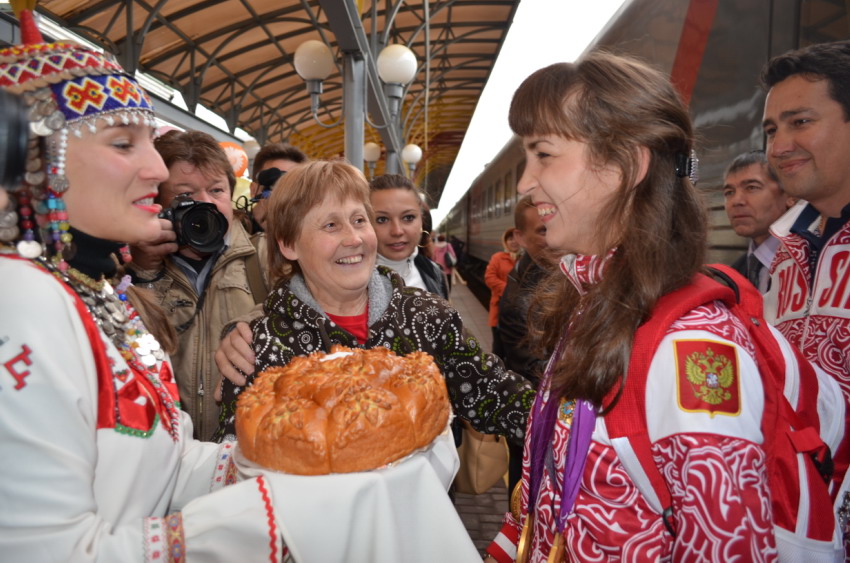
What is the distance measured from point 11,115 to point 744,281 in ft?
4.66

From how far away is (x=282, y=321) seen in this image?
2008 mm

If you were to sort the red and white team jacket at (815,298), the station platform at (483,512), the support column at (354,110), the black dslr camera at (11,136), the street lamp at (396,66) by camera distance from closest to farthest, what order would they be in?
the black dslr camera at (11,136)
the red and white team jacket at (815,298)
the station platform at (483,512)
the support column at (354,110)
the street lamp at (396,66)

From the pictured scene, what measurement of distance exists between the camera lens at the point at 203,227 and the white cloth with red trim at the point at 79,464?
122 centimetres

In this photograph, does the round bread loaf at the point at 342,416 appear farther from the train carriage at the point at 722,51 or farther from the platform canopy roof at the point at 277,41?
the platform canopy roof at the point at 277,41

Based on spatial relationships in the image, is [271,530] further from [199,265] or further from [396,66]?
[396,66]

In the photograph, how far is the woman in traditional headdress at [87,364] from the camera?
0.95 m

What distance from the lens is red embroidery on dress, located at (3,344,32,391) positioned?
948 mm

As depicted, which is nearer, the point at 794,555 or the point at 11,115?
the point at 11,115

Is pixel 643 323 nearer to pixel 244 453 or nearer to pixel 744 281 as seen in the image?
pixel 744 281

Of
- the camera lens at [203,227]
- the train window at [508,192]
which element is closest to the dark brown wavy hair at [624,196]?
the camera lens at [203,227]

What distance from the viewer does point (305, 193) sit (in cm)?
204

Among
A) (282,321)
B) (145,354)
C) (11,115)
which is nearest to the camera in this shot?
(11,115)

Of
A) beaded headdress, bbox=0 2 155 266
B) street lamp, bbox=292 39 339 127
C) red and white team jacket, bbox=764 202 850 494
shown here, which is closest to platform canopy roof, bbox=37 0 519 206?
street lamp, bbox=292 39 339 127

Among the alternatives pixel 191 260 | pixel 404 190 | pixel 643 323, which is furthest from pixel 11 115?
pixel 404 190
